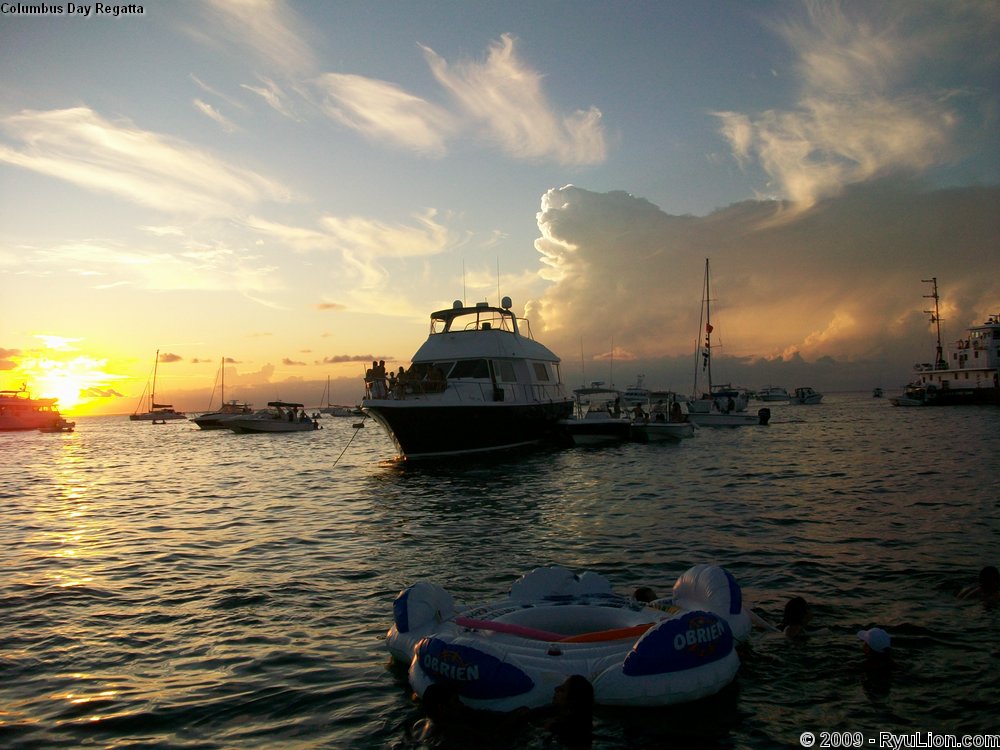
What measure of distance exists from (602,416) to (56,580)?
98.7 ft

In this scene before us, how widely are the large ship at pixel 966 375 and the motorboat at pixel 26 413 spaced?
11283 centimetres

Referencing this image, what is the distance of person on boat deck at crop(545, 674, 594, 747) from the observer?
16.6 feet

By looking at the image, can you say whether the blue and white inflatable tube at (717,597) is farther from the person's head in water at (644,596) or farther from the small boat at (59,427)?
the small boat at (59,427)

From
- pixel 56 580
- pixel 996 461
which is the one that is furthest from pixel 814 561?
pixel 996 461

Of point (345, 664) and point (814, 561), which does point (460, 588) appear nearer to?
point (345, 664)

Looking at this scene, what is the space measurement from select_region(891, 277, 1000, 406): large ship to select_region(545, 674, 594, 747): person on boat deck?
286 feet

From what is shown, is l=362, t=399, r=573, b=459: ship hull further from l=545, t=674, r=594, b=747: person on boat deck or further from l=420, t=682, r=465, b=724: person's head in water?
l=545, t=674, r=594, b=747: person on boat deck

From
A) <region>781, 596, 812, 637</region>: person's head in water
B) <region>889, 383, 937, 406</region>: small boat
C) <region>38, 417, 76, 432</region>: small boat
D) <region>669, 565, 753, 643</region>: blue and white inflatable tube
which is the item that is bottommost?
<region>38, 417, 76, 432</region>: small boat

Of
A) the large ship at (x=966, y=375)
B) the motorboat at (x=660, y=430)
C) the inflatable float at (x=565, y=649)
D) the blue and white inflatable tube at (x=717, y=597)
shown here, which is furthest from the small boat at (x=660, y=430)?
the large ship at (x=966, y=375)

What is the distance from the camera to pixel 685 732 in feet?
17.2

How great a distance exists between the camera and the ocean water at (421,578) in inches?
217

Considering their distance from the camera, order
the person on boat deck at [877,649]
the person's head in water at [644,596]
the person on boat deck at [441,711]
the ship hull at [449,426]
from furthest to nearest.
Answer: the ship hull at [449,426], the person's head in water at [644,596], the person on boat deck at [877,649], the person on boat deck at [441,711]

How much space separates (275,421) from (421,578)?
5625 cm

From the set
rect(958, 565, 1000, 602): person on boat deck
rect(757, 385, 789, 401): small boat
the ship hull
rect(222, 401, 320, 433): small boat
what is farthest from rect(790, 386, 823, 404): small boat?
rect(958, 565, 1000, 602): person on boat deck
